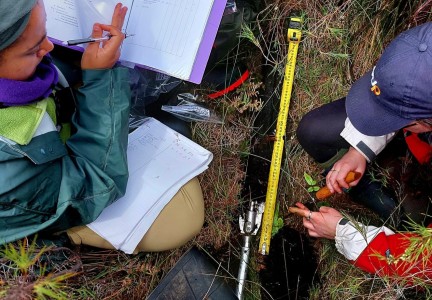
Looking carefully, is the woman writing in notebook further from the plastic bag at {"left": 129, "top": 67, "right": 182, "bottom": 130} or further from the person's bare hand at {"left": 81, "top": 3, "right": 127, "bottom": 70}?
the plastic bag at {"left": 129, "top": 67, "right": 182, "bottom": 130}

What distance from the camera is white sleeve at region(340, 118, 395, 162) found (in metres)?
1.87

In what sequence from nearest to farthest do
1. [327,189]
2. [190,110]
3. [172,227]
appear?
1. [172,227]
2. [327,189]
3. [190,110]

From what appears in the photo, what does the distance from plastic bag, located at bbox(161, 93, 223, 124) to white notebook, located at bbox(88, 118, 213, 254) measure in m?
0.18

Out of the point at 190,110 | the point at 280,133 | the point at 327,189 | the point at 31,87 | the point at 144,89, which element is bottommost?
the point at 327,189

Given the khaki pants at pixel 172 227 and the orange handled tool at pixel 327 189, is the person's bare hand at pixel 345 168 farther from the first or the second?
the khaki pants at pixel 172 227

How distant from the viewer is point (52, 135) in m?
1.53

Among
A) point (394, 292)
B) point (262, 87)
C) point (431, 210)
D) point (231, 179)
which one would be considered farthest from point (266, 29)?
point (394, 292)

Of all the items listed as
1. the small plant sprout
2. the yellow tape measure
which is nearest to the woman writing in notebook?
the yellow tape measure

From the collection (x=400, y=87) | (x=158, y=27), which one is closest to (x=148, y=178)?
(x=158, y=27)

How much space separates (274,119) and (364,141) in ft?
1.87

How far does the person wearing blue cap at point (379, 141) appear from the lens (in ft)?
4.80

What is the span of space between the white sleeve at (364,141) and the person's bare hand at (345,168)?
0.13ft

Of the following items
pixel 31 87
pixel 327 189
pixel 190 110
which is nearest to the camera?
pixel 31 87

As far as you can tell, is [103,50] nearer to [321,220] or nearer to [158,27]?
[158,27]
